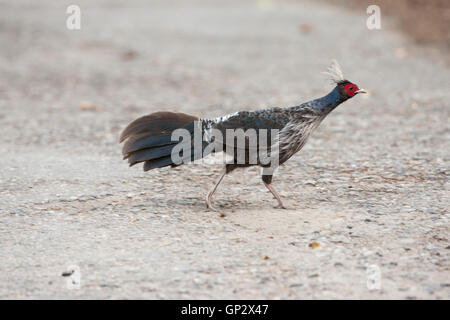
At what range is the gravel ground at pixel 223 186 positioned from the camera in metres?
4.12

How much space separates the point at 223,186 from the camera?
6004mm

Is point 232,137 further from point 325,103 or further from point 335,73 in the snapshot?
point 335,73

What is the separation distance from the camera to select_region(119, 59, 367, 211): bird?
5.09 metres

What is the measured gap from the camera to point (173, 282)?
4047 millimetres

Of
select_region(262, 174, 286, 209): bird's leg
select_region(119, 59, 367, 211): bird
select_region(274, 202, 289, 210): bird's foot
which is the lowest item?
select_region(274, 202, 289, 210): bird's foot

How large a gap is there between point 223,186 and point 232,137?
1000 millimetres

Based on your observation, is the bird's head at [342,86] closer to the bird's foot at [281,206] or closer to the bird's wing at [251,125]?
the bird's wing at [251,125]

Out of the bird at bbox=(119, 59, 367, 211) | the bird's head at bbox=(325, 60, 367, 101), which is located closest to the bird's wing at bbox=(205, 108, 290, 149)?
the bird at bbox=(119, 59, 367, 211)

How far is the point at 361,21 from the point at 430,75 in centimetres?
524

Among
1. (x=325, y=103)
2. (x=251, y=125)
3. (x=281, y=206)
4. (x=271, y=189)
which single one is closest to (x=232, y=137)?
(x=251, y=125)

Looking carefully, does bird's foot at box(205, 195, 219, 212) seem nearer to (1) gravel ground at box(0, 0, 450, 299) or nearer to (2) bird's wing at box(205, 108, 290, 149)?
(1) gravel ground at box(0, 0, 450, 299)

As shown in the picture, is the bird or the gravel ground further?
the bird

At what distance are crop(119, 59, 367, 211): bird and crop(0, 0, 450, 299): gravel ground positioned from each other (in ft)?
1.47

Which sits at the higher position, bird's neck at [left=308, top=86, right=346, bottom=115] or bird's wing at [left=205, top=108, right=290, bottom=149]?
bird's neck at [left=308, top=86, right=346, bottom=115]
